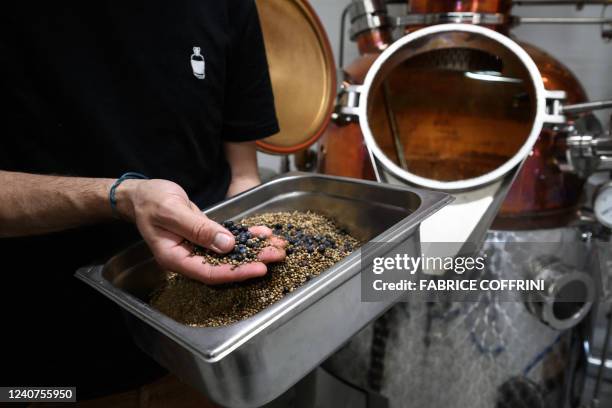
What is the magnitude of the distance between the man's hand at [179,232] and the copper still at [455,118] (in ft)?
1.94

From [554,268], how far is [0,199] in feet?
3.48

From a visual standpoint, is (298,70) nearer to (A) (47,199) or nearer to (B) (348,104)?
(B) (348,104)

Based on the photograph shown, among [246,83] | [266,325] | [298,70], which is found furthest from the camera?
[298,70]

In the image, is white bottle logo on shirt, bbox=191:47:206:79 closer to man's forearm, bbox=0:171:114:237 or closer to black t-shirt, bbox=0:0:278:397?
black t-shirt, bbox=0:0:278:397

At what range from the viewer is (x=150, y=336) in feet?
1.61

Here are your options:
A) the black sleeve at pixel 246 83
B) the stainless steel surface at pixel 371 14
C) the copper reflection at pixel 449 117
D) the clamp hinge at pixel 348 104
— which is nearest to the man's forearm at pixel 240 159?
the black sleeve at pixel 246 83

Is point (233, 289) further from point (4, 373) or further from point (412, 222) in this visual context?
point (4, 373)

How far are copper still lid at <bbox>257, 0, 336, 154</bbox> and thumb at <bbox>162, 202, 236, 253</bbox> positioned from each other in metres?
0.63

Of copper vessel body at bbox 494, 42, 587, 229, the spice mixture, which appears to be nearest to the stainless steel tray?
the spice mixture

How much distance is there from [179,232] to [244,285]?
12 cm

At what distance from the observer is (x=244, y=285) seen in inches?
21.3

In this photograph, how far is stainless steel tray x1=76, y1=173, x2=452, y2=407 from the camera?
0.40 m

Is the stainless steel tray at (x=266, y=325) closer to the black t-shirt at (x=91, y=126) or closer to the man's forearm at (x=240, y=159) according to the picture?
the black t-shirt at (x=91, y=126)

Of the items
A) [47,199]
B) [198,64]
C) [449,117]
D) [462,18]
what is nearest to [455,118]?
[449,117]
